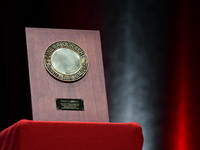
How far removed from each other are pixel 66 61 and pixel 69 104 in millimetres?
218

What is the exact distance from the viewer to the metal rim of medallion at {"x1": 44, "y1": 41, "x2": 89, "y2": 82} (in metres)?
2.17

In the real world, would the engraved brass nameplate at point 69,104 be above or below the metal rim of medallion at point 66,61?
below

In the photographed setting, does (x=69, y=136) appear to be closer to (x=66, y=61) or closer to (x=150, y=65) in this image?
(x=66, y=61)

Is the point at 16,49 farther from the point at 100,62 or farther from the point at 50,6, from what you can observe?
the point at 100,62

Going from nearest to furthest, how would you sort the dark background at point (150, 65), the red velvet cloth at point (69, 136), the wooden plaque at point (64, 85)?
1. the red velvet cloth at point (69, 136)
2. the wooden plaque at point (64, 85)
3. the dark background at point (150, 65)

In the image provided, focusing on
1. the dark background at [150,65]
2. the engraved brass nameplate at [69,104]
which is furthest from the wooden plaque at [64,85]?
the dark background at [150,65]

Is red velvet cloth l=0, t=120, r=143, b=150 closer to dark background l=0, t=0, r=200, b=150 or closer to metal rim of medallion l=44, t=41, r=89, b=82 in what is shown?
metal rim of medallion l=44, t=41, r=89, b=82

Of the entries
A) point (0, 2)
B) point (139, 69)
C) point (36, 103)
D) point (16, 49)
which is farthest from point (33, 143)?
point (139, 69)

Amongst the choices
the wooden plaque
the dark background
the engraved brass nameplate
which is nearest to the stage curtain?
the dark background

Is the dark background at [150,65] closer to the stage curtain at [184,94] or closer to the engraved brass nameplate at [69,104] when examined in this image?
the stage curtain at [184,94]

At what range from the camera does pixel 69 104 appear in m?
2.12

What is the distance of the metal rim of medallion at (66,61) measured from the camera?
7.11 ft

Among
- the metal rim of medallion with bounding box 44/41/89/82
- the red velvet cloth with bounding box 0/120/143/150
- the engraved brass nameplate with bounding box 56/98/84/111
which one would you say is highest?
the metal rim of medallion with bounding box 44/41/89/82

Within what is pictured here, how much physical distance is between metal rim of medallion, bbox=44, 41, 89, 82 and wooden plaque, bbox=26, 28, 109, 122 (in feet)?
0.06
